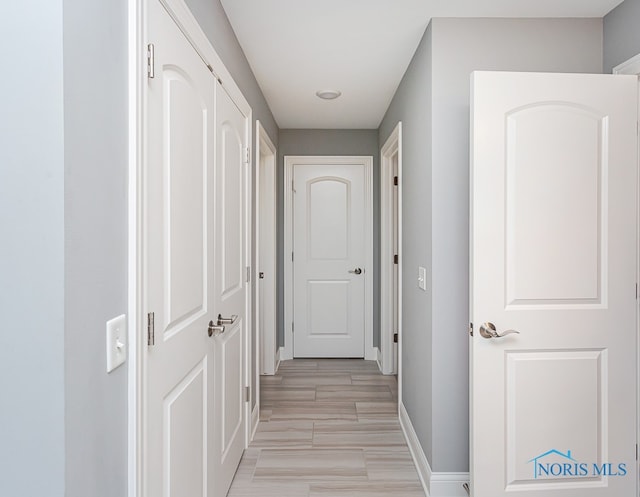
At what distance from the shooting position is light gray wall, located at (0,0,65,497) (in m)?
0.75

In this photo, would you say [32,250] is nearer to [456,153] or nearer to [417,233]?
[456,153]

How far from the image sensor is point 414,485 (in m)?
2.16

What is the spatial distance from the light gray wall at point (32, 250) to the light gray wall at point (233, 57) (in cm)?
88

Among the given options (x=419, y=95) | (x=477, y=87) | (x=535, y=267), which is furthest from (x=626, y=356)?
(x=419, y=95)

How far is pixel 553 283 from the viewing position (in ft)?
5.89

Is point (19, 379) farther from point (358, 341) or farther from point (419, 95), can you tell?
point (358, 341)

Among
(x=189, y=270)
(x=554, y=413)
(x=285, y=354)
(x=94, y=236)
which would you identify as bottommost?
(x=285, y=354)

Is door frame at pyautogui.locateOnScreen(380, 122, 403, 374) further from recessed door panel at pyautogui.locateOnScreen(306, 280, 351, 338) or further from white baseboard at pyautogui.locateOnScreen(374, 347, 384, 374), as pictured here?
recessed door panel at pyautogui.locateOnScreen(306, 280, 351, 338)

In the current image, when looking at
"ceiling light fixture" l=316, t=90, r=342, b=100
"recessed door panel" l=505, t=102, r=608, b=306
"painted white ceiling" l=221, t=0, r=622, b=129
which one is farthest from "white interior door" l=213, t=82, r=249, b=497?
"recessed door panel" l=505, t=102, r=608, b=306

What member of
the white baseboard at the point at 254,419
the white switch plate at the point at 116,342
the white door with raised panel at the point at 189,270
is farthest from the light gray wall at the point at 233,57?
the white switch plate at the point at 116,342

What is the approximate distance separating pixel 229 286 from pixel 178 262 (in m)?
0.74

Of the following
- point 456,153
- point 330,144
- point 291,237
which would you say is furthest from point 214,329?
point 330,144

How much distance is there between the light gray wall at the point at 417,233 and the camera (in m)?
2.14

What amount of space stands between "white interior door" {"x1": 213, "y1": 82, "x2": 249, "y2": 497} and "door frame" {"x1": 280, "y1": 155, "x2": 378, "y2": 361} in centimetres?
174
